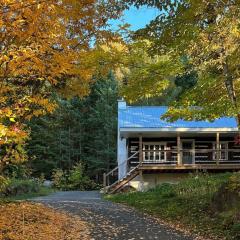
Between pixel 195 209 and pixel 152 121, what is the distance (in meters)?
15.7

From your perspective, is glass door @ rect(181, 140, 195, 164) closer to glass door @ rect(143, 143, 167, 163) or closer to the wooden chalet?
the wooden chalet

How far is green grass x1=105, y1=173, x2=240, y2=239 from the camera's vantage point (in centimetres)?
1036

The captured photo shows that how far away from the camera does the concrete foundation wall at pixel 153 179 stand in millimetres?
26859

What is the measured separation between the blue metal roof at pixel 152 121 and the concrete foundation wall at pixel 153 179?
10.2 ft

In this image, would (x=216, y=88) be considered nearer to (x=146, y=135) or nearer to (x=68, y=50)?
(x=68, y=50)

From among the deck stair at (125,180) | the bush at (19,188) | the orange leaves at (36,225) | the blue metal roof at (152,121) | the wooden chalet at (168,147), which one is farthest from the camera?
the blue metal roof at (152,121)

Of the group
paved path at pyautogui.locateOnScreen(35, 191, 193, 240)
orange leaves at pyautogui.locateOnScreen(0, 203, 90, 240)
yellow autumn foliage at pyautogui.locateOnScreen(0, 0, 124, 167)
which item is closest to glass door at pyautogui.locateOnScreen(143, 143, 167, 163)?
paved path at pyautogui.locateOnScreen(35, 191, 193, 240)

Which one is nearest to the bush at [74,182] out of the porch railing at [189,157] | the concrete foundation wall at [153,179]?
the porch railing at [189,157]

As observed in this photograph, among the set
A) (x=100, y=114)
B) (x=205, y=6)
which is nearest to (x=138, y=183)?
(x=205, y=6)

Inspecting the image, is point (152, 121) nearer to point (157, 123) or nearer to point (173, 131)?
point (157, 123)

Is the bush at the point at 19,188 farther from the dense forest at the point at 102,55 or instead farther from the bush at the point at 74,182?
the dense forest at the point at 102,55

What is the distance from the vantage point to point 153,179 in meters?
27.4

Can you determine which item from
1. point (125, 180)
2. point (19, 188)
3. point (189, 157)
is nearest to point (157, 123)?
point (189, 157)

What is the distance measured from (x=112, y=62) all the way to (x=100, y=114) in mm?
35348
